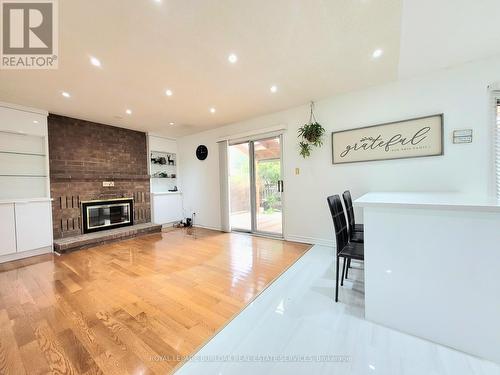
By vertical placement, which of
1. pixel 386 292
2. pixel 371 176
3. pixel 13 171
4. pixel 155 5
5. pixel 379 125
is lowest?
pixel 386 292

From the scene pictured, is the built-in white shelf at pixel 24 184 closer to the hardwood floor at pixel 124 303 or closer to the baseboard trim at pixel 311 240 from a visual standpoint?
the hardwood floor at pixel 124 303

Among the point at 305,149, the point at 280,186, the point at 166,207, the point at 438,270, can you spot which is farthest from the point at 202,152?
the point at 438,270

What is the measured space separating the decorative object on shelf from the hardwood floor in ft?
5.60

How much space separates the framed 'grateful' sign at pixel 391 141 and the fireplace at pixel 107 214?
4684mm

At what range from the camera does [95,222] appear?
435cm

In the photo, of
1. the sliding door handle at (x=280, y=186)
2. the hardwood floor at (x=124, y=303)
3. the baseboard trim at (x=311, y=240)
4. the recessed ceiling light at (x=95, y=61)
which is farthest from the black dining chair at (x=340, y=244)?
the recessed ceiling light at (x=95, y=61)

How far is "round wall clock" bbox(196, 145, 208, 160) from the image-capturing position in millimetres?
5176

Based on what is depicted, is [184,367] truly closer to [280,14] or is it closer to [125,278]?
[125,278]

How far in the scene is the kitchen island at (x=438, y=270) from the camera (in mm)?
1293

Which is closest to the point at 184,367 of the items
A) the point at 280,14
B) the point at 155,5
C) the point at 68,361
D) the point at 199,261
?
the point at 68,361

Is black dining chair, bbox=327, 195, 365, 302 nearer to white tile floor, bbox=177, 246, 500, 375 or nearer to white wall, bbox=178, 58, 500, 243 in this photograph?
white tile floor, bbox=177, 246, 500, 375

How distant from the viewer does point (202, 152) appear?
5.25 meters

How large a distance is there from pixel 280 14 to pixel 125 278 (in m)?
3.24

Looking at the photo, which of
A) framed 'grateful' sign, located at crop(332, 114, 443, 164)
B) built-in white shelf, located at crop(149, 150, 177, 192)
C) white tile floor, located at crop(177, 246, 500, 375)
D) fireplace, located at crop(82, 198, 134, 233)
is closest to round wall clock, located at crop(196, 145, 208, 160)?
built-in white shelf, located at crop(149, 150, 177, 192)
